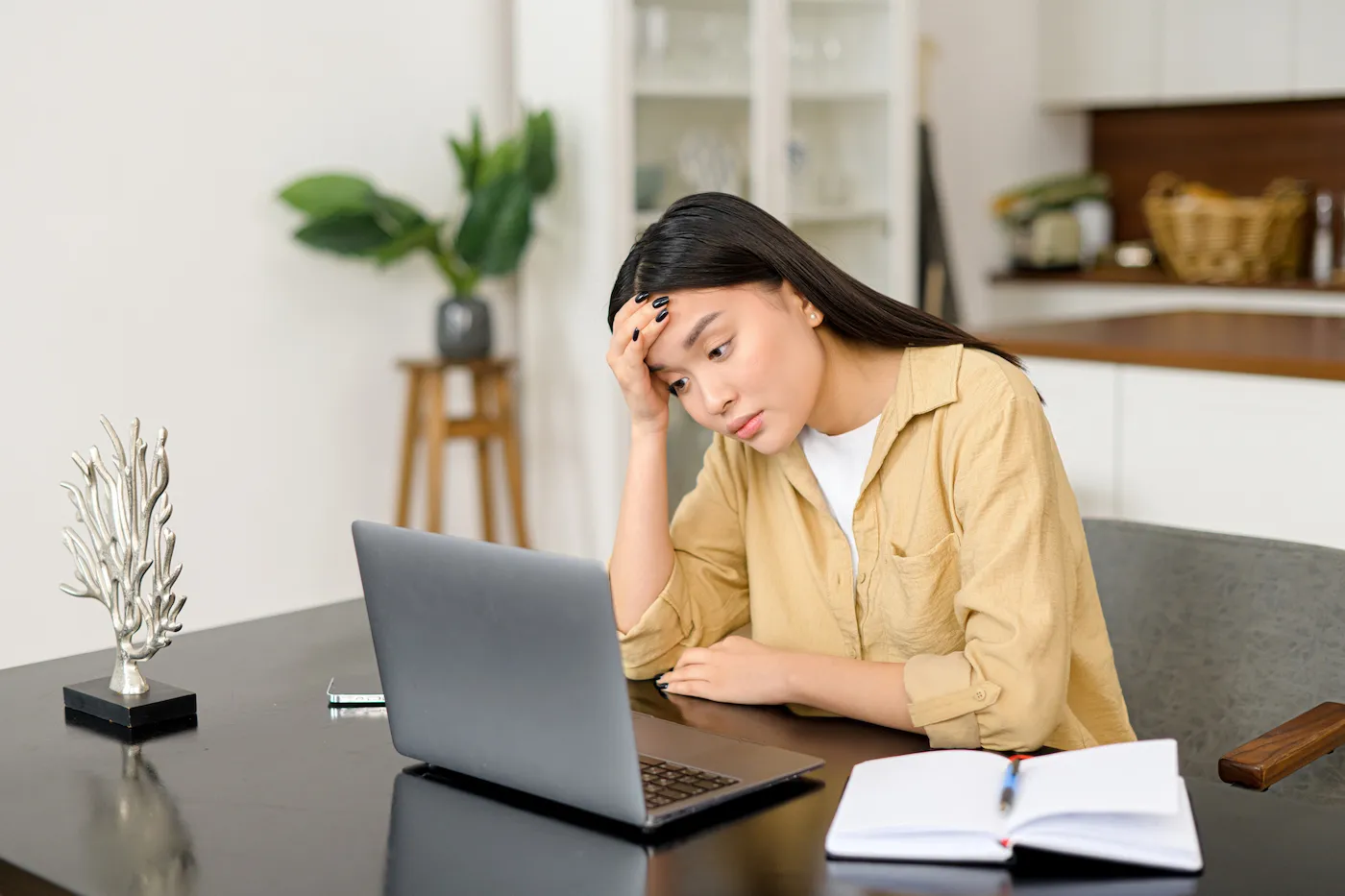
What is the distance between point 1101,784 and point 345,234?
295 cm

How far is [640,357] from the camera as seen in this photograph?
1505mm

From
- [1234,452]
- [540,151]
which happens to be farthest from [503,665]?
[540,151]

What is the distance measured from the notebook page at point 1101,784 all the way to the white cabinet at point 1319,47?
4.30 meters

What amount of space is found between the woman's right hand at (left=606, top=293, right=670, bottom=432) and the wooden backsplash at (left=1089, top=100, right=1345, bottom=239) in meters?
4.13

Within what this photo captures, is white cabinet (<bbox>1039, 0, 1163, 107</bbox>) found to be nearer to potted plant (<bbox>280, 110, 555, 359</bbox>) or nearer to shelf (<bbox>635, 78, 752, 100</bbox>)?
shelf (<bbox>635, 78, 752, 100</bbox>)

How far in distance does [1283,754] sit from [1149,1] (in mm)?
4290

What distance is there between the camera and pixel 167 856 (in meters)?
1.08

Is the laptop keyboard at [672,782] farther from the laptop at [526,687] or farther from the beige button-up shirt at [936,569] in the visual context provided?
the beige button-up shirt at [936,569]

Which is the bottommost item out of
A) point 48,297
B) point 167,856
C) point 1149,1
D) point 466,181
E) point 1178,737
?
point 1178,737

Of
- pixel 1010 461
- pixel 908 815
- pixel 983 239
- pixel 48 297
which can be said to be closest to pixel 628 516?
pixel 1010 461

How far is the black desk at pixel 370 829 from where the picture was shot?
1.02m

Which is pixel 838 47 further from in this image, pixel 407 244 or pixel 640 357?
pixel 640 357

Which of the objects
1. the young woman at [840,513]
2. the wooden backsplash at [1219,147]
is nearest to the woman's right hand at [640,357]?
the young woman at [840,513]

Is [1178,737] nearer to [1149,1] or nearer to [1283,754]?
[1283,754]
